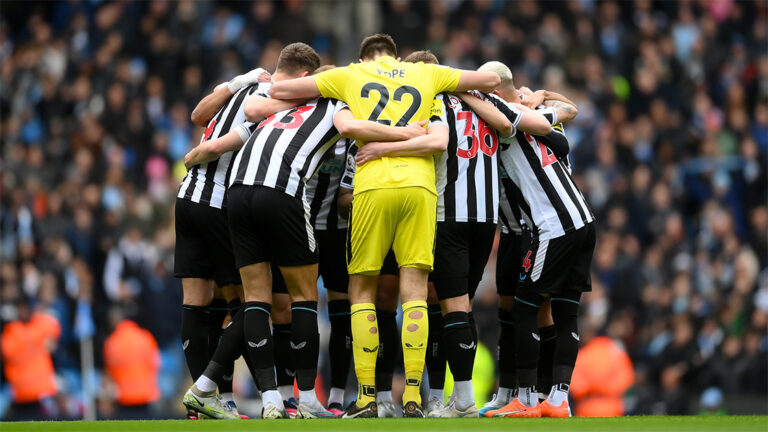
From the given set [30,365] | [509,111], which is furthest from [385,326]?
[30,365]

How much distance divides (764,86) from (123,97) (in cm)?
1016

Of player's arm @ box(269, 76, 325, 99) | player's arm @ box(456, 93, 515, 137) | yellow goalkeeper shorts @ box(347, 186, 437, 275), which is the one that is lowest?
yellow goalkeeper shorts @ box(347, 186, 437, 275)

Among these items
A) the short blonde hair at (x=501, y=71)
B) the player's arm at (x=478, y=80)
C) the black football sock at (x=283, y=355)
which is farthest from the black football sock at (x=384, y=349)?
the short blonde hair at (x=501, y=71)

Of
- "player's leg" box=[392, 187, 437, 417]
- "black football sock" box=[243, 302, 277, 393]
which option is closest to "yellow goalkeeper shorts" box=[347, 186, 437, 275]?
"player's leg" box=[392, 187, 437, 417]

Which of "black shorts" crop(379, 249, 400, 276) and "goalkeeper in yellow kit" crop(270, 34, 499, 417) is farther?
"black shorts" crop(379, 249, 400, 276)

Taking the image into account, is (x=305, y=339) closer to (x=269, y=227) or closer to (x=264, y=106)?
(x=269, y=227)

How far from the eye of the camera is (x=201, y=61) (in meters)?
20.5

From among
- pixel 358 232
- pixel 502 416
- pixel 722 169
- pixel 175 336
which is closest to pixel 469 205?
pixel 358 232

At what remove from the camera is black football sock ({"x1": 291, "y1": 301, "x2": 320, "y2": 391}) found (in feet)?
27.0

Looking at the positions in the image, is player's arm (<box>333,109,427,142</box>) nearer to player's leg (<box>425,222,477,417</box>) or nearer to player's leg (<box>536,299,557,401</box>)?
player's leg (<box>425,222,477,417</box>)

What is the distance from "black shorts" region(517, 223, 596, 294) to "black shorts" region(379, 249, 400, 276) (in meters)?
0.87

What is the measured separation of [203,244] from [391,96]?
5.83 ft

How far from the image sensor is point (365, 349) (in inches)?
316

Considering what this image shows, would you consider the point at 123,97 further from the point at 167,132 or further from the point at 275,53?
the point at 275,53
